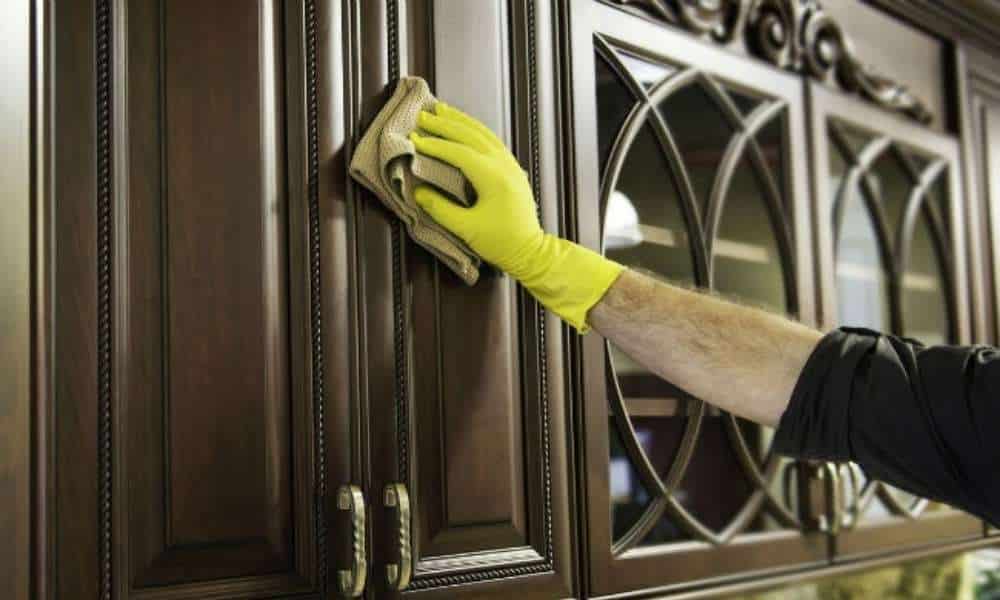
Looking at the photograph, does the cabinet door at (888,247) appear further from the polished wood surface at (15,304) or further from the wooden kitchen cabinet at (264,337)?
the polished wood surface at (15,304)

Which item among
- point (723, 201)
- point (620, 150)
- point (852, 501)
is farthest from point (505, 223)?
point (852, 501)

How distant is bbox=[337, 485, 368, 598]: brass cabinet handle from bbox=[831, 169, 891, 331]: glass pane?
0.97 metres

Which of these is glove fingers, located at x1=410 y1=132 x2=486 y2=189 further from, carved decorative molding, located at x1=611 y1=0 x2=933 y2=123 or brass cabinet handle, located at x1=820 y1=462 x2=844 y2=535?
brass cabinet handle, located at x1=820 y1=462 x2=844 y2=535

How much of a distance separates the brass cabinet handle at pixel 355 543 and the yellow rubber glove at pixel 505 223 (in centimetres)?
28

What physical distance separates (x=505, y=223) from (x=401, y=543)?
1.08 feet

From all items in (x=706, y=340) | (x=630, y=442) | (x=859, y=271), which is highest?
(x=859, y=271)

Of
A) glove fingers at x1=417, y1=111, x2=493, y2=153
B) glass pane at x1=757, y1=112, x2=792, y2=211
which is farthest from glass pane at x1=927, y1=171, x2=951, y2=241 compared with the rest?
glove fingers at x1=417, y1=111, x2=493, y2=153

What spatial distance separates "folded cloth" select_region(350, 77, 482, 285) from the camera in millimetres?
1150

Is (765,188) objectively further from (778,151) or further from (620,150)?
(620,150)

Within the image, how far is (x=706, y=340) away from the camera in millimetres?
1269

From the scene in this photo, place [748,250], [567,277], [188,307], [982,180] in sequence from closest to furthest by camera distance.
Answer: [188,307]
[567,277]
[748,250]
[982,180]

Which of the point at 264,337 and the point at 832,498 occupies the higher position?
the point at 264,337

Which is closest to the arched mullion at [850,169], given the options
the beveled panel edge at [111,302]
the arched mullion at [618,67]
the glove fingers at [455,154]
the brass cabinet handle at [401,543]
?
the arched mullion at [618,67]

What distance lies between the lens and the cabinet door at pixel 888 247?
1.78 meters
